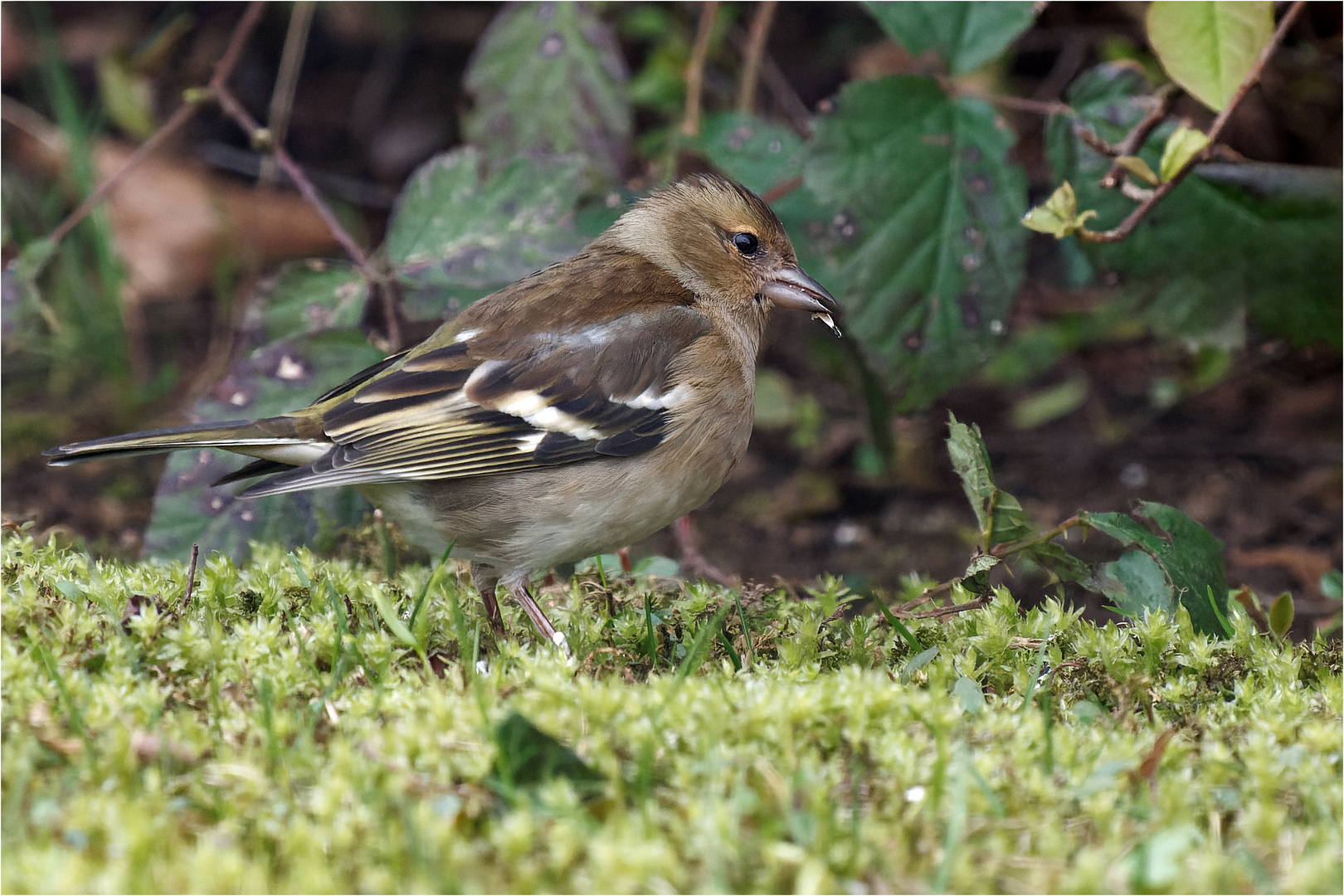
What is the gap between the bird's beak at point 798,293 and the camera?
4207 mm

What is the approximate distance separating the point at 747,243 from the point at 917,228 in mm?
591

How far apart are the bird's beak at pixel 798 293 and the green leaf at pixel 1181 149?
3.56 ft

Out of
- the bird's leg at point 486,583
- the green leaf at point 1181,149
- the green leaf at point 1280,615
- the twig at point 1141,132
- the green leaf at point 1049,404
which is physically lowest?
the green leaf at point 1049,404

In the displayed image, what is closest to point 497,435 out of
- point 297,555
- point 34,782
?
point 297,555

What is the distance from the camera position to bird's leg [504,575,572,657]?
3121mm

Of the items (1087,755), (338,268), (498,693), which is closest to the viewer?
(1087,755)

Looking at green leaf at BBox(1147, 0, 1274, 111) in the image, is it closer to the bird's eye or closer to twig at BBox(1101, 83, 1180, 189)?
twig at BBox(1101, 83, 1180, 189)

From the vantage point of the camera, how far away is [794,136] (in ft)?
15.7

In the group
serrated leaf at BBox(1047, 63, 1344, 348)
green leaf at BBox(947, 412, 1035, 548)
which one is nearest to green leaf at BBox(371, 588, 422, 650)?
green leaf at BBox(947, 412, 1035, 548)

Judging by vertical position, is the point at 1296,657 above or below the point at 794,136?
below

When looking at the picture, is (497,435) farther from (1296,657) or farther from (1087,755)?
(1296,657)

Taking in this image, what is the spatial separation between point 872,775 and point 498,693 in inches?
30.2

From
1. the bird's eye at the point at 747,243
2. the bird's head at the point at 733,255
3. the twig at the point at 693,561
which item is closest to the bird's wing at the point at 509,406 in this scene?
the bird's head at the point at 733,255

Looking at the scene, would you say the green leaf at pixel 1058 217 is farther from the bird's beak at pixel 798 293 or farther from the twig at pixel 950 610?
the twig at pixel 950 610
